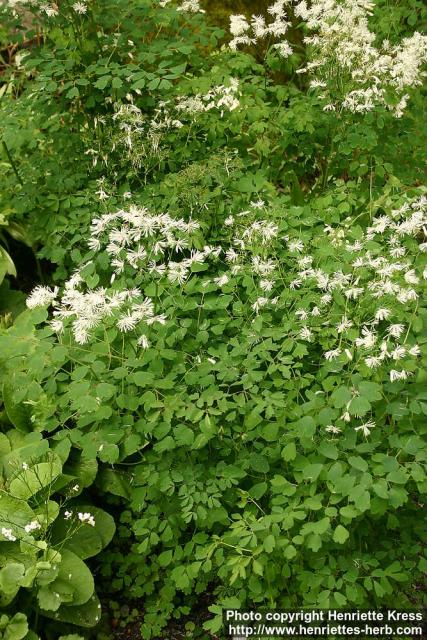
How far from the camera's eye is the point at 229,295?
241 centimetres

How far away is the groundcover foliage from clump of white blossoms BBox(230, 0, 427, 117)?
0.6 inches

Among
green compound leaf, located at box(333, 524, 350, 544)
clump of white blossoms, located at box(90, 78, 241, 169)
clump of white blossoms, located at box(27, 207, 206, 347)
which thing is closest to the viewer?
green compound leaf, located at box(333, 524, 350, 544)

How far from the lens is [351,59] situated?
303cm

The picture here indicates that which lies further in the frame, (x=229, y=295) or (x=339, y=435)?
(x=229, y=295)

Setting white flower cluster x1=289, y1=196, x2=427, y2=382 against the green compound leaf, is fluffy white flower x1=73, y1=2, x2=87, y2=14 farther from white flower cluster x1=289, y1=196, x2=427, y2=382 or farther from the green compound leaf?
the green compound leaf

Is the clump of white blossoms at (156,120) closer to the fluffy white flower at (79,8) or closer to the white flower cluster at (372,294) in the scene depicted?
the fluffy white flower at (79,8)

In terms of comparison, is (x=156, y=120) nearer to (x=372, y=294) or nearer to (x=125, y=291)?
(x=125, y=291)

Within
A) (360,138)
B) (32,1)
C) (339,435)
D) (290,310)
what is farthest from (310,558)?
(32,1)

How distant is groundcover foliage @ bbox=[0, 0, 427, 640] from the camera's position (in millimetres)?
2094

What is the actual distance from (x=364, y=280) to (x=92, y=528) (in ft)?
4.54

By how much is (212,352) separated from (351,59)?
1.60 metres

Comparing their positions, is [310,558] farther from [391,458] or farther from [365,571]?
[391,458]

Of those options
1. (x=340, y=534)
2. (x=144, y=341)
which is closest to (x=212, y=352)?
(x=144, y=341)

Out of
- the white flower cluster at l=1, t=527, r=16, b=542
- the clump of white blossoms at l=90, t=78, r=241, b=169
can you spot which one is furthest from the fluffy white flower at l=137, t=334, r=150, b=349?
the clump of white blossoms at l=90, t=78, r=241, b=169
